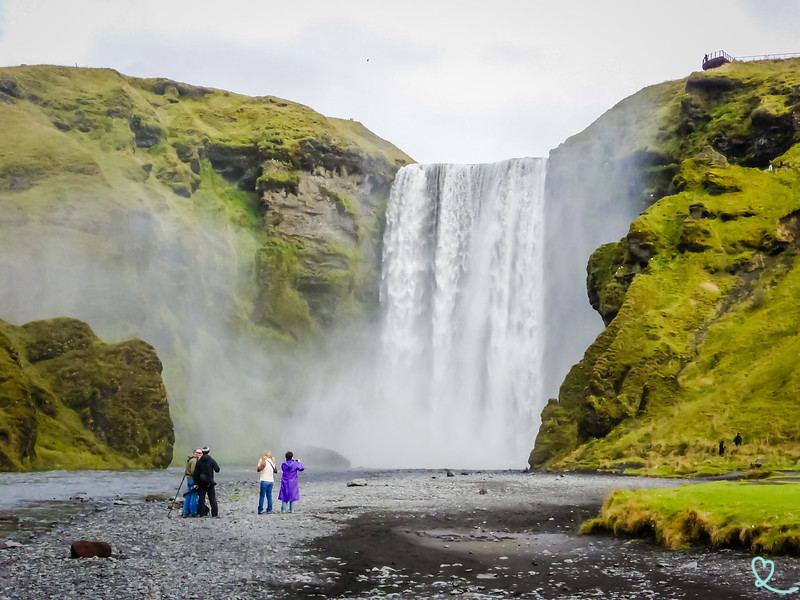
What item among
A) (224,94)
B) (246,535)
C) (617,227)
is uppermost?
(224,94)

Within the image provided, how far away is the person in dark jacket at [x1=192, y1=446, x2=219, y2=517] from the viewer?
26453 millimetres

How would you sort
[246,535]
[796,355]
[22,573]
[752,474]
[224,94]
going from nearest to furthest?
[22,573] → [246,535] → [752,474] → [796,355] → [224,94]

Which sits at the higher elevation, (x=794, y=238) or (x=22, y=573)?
(x=794, y=238)

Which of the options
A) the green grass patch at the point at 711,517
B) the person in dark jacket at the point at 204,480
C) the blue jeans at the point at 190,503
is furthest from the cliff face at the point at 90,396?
the green grass patch at the point at 711,517

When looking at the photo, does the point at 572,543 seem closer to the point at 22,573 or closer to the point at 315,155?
the point at 22,573

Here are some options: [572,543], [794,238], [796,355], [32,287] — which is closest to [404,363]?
[32,287]

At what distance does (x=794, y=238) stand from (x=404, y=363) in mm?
46959

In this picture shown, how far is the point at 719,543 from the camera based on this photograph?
58.1ft

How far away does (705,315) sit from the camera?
2331 inches

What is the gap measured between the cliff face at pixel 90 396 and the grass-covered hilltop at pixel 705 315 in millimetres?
30912

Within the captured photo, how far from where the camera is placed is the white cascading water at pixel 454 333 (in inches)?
3445

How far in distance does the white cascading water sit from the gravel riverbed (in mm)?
54361

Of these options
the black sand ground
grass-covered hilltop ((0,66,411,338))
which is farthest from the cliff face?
the black sand ground

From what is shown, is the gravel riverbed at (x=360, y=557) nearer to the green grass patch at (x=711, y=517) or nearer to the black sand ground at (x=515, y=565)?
the black sand ground at (x=515, y=565)
